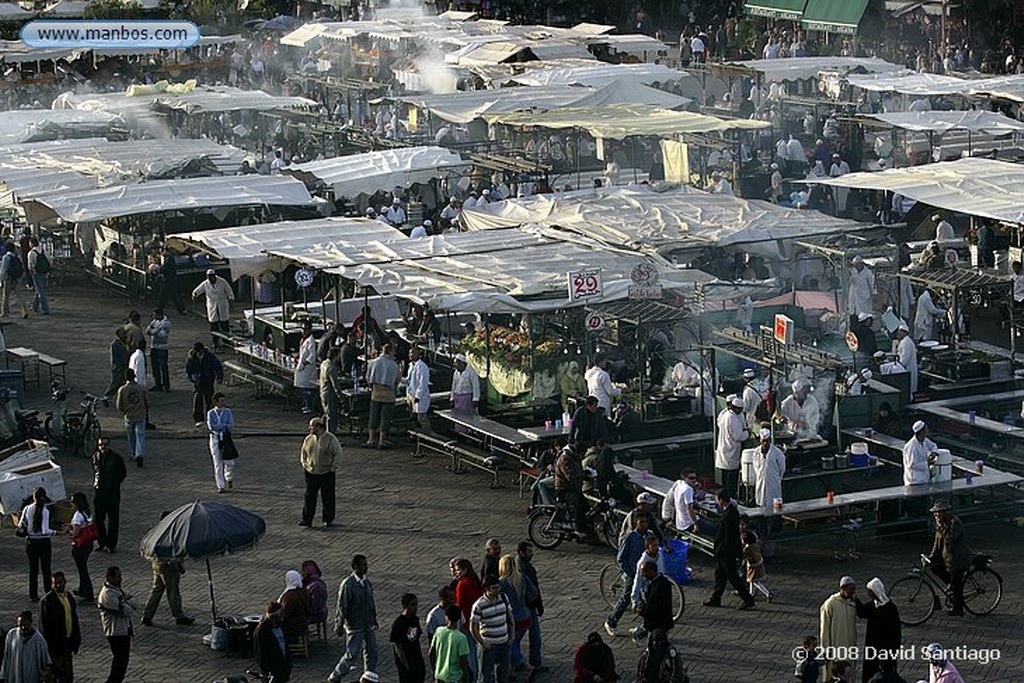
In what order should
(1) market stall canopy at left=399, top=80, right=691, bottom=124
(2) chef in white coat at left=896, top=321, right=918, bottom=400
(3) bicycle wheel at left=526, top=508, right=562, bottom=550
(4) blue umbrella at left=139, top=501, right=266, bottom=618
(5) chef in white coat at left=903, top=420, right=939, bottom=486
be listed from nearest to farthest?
(4) blue umbrella at left=139, top=501, right=266, bottom=618 → (5) chef in white coat at left=903, top=420, right=939, bottom=486 → (3) bicycle wheel at left=526, top=508, right=562, bottom=550 → (2) chef in white coat at left=896, top=321, right=918, bottom=400 → (1) market stall canopy at left=399, top=80, right=691, bottom=124

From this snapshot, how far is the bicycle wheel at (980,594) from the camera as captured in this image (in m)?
18.8

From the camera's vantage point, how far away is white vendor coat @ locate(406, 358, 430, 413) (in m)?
25.0

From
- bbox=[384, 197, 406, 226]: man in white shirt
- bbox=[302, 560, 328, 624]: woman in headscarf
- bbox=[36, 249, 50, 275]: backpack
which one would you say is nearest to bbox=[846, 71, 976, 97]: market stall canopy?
bbox=[384, 197, 406, 226]: man in white shirt

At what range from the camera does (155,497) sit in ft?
77.0

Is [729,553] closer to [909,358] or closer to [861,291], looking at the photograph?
[909,358]

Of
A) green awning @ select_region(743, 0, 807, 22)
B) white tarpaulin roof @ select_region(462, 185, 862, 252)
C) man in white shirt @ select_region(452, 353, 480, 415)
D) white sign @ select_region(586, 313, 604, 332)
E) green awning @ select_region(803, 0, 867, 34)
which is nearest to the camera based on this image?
man in white shirt @ select_region(452, 353, 480, 415)

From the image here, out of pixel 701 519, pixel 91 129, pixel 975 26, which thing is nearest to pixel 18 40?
pixel 91 129

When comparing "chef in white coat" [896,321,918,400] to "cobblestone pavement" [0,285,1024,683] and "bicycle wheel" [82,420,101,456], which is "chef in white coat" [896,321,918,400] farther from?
"bicycle wheel" [82,420,101,456]

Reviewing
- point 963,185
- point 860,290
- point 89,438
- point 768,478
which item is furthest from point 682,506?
point 963,185

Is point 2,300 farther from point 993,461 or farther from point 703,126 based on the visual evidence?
point 993,461

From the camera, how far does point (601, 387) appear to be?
78.9 ft

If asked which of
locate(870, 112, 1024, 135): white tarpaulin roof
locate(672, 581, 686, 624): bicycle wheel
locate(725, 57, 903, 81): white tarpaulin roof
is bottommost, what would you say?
locate(672, 581, 686, 624): bicycle wheel

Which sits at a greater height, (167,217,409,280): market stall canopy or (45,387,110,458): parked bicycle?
(167,217,409,280): market stall canopy

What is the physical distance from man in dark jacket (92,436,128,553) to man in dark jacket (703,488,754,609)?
6.00m
